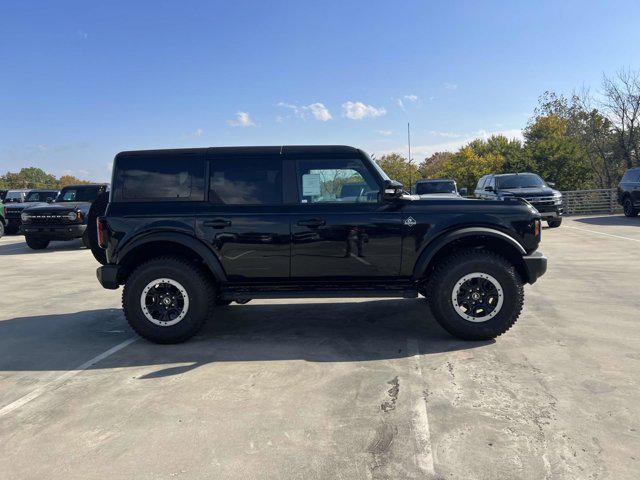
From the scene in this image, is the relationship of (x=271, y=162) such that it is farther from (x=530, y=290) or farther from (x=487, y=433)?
(x=530, y=290)

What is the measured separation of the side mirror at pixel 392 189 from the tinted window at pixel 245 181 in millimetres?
1079

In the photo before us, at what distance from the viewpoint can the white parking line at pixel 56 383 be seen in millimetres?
3351

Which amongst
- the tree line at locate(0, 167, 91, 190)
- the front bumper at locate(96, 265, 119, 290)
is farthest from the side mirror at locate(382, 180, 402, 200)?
the tree line at locate(0, 167, 91, 190)

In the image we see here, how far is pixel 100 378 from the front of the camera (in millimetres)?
3846

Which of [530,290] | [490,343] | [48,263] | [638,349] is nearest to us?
[638,349]

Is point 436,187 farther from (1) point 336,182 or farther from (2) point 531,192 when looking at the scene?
(1) point 336,182

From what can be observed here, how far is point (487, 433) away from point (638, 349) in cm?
232

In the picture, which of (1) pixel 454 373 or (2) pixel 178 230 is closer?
(1) pixel 454 373

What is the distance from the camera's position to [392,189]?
4.36 metres

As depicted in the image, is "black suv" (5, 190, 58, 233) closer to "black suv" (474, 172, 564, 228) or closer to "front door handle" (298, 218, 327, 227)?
"front door handle" (298, 218, 327, 227)

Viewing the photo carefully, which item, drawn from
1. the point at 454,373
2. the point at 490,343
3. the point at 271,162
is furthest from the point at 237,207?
the point at 490,343

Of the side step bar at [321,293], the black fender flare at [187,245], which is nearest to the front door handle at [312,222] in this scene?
the side step bar at [321,293]

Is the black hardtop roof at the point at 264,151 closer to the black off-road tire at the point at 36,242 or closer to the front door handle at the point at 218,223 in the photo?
the front door handle at the point at 218,223

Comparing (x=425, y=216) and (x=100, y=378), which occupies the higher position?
(x=425, y=216)
